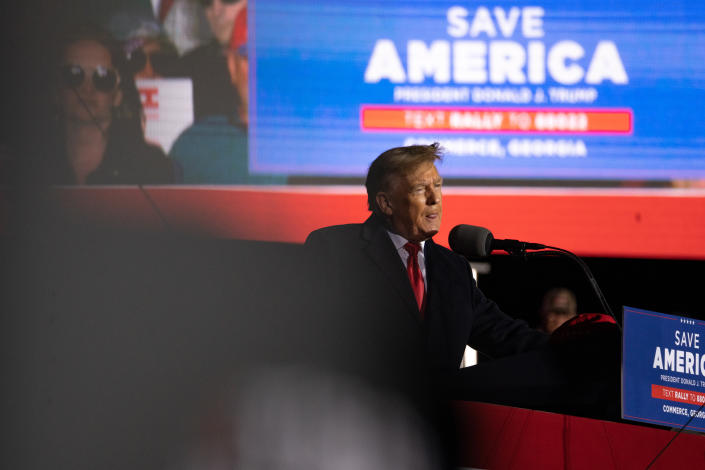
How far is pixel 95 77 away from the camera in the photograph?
13.8 ft

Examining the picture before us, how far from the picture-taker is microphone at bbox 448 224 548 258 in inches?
60.7

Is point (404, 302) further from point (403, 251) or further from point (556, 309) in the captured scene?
point (556, 309)

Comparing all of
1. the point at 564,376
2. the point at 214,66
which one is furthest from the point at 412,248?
the point at 214,66

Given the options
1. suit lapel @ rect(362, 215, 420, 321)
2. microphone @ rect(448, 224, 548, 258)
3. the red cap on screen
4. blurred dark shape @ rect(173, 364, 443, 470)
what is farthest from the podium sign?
the red cap on screen

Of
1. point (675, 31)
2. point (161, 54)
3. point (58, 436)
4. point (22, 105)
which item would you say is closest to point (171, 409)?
point (58, 436)

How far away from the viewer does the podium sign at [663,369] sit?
1335 mm

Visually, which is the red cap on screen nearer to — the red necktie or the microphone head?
the red necktie

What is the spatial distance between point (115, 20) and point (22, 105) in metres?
1.22

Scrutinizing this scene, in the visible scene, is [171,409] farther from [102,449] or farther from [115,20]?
[115,20]

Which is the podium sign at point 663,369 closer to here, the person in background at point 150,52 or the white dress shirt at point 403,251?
the white dress shirt at point 403,251

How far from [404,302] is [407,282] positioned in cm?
6

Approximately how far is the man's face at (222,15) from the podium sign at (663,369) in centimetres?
355

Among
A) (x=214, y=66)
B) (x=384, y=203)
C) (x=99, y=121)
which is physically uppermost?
(x=214, y=66)

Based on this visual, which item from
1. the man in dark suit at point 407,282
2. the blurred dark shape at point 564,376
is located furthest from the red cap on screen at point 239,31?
the blurred dark shape at point 564,376
